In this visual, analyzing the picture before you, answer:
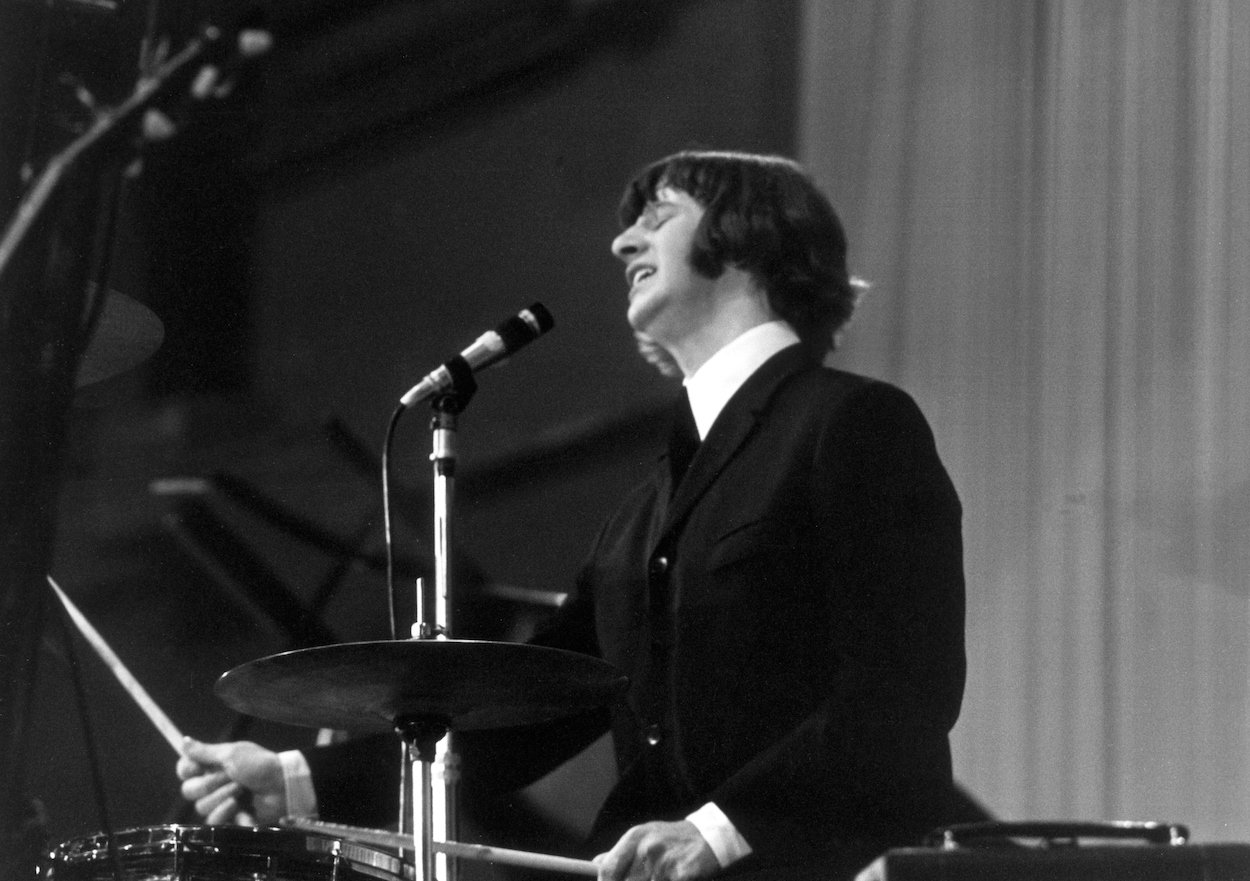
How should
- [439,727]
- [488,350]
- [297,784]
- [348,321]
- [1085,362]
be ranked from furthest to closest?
1. [348,321]
2. [1085,362]
3. [297,784]
4. [488,350]
5. [439,727]

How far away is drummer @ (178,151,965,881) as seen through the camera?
211cm

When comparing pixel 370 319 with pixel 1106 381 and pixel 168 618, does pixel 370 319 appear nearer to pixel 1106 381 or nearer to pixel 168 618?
pixel 168 618

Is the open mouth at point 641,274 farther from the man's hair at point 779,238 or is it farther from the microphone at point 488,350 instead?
the microphone at point 488,350

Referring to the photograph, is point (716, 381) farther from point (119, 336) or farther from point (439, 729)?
point (119, 336)

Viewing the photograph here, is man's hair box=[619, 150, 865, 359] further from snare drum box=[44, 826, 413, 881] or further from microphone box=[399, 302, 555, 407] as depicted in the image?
snare drum box=[44, 826, 413, 881]

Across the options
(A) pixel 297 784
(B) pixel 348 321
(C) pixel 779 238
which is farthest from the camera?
(B) pixel 348 321

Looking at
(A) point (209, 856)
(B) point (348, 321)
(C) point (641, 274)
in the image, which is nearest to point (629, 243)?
(C) point (641, 274)

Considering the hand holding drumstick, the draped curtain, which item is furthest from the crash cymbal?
the draped curtain

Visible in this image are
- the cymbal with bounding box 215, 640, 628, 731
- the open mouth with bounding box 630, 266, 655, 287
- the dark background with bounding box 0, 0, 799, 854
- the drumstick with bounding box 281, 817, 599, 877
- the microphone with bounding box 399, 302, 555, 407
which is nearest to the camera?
the cymbal with bounding box 215, 640, 628, 731

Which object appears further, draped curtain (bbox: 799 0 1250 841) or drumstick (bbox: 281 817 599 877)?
draped curtain (bbox: 799 0 1250 841)

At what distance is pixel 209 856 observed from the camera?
1.98 meters

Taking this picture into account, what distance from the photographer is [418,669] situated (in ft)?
6.29

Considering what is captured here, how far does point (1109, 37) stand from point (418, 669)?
4.80ft

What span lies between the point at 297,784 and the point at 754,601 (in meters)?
0.70
